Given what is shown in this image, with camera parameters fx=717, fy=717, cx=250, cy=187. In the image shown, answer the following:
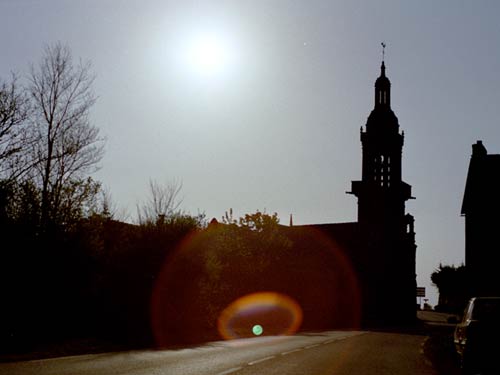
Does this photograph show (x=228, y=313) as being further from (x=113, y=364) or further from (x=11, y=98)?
(x=113, y=364)

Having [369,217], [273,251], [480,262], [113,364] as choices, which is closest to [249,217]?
[273,251]

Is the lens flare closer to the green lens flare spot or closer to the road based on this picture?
the green lens flare spot

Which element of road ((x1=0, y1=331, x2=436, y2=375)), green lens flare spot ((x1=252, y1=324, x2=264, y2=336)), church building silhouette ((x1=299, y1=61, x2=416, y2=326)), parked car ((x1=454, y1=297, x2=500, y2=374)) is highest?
church building silhouette ((x1=299, y1=61, x2=416, y2=326))

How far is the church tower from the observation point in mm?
72625

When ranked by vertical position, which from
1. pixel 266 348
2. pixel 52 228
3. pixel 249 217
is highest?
pixel 249 217

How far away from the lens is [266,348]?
76.3 feet

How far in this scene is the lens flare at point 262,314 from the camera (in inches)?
1789

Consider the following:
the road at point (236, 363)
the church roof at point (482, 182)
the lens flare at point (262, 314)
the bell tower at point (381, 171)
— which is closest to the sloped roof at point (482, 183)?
the church roof at point (482, 182)

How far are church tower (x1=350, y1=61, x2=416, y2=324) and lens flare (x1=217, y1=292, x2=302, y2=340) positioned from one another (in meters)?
11.5

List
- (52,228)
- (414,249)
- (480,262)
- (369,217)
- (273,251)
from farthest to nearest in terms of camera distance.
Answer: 1. (414,249)
2. (369,217)
3. (273,251)
4. (480,262)
5. (52,228)

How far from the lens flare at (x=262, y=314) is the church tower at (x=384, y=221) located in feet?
37.7

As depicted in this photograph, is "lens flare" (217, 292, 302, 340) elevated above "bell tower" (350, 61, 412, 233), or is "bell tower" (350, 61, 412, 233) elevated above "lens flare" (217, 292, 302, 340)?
"bell tower" (350, 61, 412, 233)

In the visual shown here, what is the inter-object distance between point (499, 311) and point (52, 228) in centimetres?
1772

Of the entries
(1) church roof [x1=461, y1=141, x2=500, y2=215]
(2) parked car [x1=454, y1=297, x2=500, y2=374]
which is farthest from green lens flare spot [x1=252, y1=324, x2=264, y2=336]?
(2) parked car [x1=454, y1=297, x2=500, y2=374]
